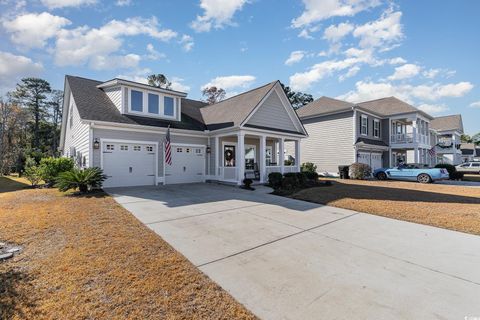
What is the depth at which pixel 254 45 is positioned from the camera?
45.0 ft

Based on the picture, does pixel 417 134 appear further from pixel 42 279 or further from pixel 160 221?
pixel 42 279

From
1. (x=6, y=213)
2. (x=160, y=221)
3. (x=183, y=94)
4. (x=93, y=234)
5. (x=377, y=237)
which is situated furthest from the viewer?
(x=183, y=94)

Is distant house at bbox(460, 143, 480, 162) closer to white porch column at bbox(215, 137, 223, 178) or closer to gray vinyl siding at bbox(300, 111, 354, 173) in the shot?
gray vinyl siding at bbox(300, 111, 354, 173)

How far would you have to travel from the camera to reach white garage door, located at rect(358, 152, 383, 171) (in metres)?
21.0

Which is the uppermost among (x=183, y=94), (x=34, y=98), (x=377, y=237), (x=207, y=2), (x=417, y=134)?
(x=34, y=98)

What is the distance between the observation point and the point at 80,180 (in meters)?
9.64

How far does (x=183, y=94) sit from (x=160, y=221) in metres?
10.6

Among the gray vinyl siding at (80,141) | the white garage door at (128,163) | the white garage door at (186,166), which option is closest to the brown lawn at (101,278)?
the white garage door at (128,163)

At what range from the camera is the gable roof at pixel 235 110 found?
13.9 m

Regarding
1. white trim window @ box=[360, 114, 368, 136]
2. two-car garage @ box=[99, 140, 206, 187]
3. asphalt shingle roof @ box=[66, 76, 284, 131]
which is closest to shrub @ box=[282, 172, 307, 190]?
asphalt shingle roof @ box=[66, 76, 284, 131]

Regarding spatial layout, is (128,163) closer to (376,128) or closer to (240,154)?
(240,154)

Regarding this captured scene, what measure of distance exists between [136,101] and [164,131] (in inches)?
93.3

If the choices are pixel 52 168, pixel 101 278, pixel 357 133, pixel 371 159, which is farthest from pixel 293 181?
pixel 371 159

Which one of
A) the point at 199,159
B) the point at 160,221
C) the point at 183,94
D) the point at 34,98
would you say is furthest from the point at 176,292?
the point at 34,98
